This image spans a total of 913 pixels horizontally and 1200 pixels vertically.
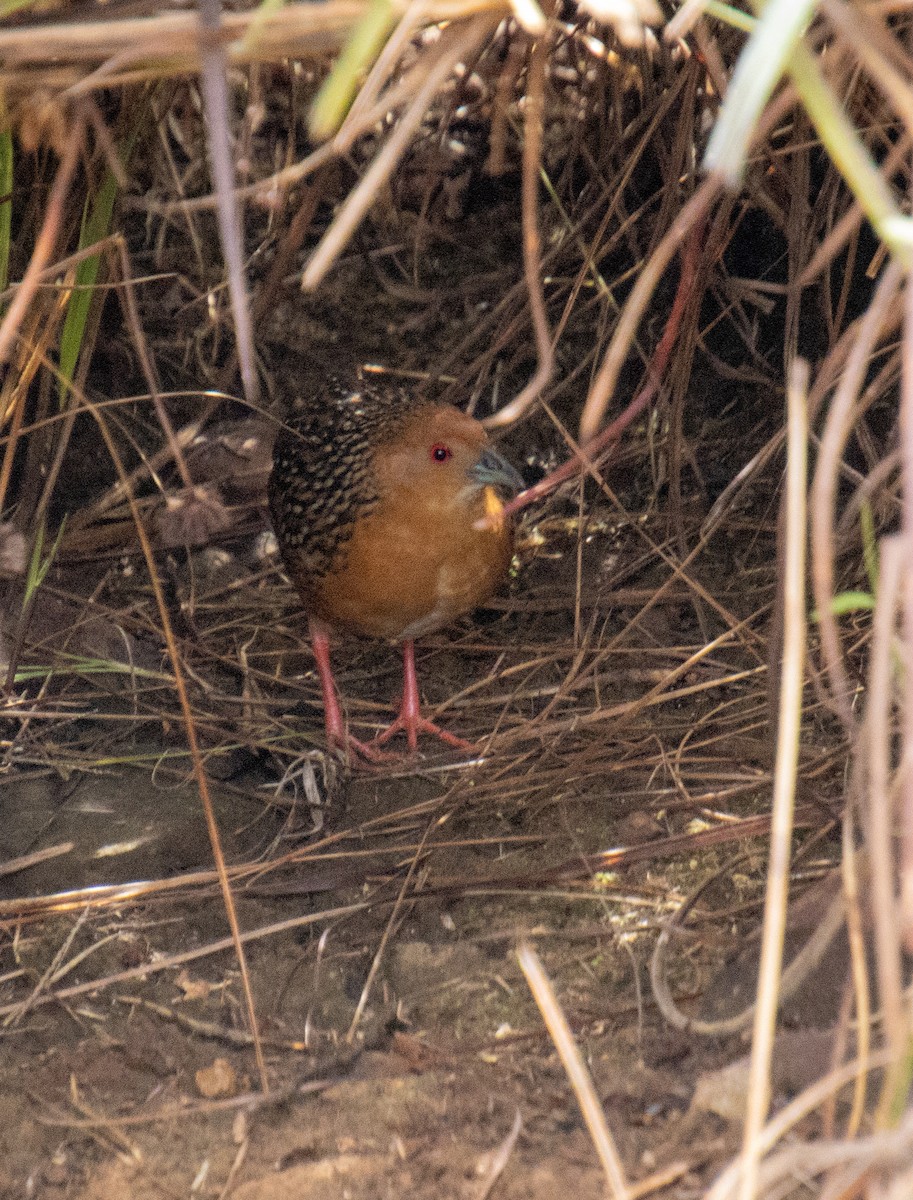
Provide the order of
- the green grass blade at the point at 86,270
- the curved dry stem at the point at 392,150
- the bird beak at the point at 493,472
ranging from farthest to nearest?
the bird beak at the point at 493,472 → the green grass blade at the point at 86,270 → the curved dry stem at the point at 392,150

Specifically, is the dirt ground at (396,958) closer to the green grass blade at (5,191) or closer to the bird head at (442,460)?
the bird head at (442,460)

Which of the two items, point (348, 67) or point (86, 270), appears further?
point (86, 270)

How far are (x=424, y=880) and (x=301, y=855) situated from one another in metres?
0.34

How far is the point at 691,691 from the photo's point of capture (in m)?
3.69

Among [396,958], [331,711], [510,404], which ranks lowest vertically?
[331,711]

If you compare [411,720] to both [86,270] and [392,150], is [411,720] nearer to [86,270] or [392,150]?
[86,270]

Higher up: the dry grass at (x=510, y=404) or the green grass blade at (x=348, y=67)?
the green grass blade at (x=348, y=67)

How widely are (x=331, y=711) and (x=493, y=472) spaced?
0.85 m

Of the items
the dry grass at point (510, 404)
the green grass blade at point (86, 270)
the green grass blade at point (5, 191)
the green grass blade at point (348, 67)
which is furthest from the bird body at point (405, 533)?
the green grass blade at point (348, 67)

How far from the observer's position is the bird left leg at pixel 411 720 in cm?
396

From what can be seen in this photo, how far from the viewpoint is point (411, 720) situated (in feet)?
13.2

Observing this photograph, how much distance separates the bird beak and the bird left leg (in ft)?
1.82

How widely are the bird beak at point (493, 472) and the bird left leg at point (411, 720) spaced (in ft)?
1.82

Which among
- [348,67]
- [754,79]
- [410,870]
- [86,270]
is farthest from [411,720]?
[754,79]
